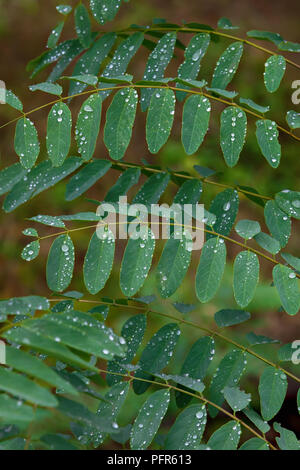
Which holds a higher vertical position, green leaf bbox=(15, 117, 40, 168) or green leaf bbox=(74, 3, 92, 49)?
green leaf bbox=(74, 3, 92, 49)

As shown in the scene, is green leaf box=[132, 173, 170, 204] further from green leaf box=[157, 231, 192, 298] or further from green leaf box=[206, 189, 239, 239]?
green leaf box=[157, 231, 192, 298]

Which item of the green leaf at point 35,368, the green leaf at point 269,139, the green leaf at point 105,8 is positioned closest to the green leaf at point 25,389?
the green leaf at point 35,368

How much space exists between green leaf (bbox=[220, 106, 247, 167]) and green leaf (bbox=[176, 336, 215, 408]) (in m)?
0.52

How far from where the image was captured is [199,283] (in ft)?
4.64

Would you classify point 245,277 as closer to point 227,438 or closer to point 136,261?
point 136,261

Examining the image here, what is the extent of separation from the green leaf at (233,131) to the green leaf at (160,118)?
16 cm

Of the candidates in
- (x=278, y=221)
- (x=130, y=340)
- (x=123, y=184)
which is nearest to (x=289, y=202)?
(x=278, y=221)

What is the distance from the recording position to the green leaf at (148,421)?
1.29 meters

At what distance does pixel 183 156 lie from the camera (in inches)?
185

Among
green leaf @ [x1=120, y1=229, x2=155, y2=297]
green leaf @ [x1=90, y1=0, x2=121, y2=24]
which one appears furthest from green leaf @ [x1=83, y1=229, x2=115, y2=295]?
green leaf @ [x1=90, y1=0, x2=121, y2=24]

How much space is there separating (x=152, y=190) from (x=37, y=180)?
0.36 m

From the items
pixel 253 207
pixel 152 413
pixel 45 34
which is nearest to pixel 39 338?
pixel 152 413

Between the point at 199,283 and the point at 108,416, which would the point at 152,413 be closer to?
the point at 108,416

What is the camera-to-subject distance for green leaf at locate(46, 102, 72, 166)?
1497mm
